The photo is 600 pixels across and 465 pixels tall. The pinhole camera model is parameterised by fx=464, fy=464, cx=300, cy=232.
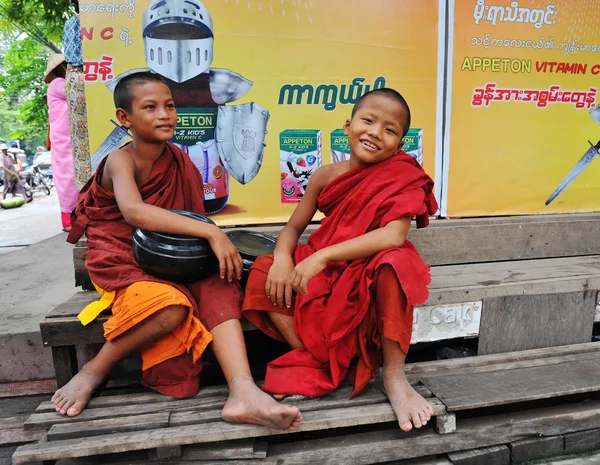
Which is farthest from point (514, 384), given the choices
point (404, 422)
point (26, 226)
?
point (26, 226)

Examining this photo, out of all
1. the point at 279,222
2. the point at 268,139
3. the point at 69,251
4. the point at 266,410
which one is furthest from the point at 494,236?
the point at 69,251

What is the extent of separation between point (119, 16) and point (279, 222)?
1.49 metres

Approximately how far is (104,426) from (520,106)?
3.06 meters

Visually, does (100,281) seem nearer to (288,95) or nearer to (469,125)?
(288,95)

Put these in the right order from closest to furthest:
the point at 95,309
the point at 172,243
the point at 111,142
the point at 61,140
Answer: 1. the point at 172,243
2. the point at 95,309
3. the point at 111,142
4. the point at 61,140

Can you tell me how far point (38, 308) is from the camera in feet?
9.14

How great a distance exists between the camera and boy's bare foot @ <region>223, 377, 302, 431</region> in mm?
1646

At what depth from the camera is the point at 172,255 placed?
189cm

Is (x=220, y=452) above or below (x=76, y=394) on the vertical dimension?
below

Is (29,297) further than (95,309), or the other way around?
(29,297)

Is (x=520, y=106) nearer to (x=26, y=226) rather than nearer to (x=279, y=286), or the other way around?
(x=279, y=286)

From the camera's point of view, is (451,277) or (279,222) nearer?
(451,277)

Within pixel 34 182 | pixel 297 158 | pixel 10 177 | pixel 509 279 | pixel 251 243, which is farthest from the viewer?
pixel 34 182

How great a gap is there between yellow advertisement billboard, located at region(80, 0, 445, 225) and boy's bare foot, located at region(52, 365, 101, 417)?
1254 mm
